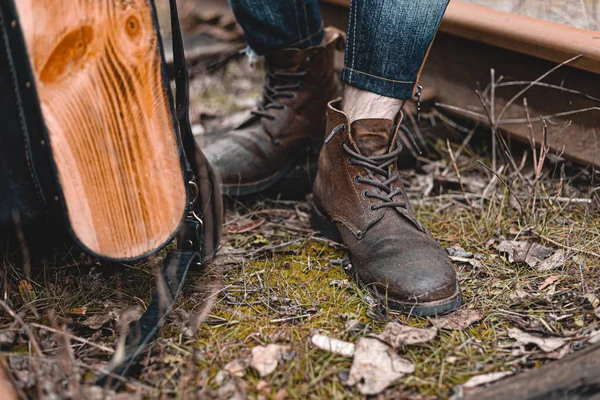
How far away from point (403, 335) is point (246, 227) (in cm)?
74

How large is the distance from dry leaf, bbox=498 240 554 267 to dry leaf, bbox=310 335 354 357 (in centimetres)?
61

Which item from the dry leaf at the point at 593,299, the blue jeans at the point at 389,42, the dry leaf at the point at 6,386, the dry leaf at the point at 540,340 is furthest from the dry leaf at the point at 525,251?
the dry leaf at the point at 6,386

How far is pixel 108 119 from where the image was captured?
1.19 m

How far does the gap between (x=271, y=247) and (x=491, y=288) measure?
0.64 meters

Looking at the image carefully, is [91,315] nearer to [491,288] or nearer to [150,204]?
[150,204]

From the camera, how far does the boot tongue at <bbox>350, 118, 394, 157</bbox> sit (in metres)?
1.51

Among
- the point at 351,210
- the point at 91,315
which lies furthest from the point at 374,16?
the point at 91,315

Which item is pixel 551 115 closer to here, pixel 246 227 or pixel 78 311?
pixel 246 227

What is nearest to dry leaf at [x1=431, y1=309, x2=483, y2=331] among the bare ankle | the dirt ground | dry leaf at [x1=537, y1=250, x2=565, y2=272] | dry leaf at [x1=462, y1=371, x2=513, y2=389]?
the dirt ground

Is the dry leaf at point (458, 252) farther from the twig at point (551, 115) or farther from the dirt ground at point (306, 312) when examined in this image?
the twig at point (551, 115)

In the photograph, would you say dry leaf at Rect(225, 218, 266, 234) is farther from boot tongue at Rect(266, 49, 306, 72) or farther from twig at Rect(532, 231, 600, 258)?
twig at Rect(532, 231, 600, 258)

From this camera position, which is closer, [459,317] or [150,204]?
[150,204]

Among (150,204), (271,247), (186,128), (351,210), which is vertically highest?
(186,128)

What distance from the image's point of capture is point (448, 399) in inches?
43.8
